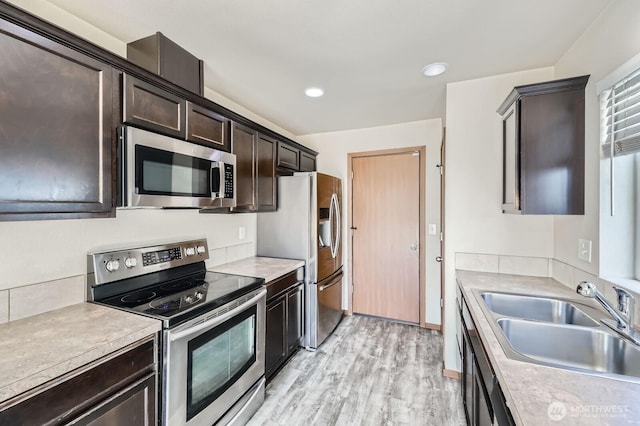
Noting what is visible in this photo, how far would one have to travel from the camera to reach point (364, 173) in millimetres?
3633

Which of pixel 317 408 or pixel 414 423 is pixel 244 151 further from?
pixel 414 423

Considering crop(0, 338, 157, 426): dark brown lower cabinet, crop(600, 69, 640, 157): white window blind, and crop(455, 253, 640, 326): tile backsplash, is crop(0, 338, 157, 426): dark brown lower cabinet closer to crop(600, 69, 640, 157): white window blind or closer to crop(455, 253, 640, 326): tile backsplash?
crop(455, 253, 640, 326): tile backsplash

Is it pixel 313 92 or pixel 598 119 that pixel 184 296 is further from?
pixel 598 119

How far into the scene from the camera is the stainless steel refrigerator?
2.73 m

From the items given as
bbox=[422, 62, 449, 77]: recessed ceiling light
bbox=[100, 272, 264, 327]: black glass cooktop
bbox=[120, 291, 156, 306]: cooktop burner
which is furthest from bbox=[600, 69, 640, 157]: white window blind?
bbox=[120, 291, 156, 306]: cooktop burner

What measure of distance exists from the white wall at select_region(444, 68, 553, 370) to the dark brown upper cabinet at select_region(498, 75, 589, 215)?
0.48 m

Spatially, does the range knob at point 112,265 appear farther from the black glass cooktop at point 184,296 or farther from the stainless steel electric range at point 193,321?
the black glass cooktop at point 184,296

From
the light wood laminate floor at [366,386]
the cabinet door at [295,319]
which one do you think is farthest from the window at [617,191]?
the cabinet door at [295,319]

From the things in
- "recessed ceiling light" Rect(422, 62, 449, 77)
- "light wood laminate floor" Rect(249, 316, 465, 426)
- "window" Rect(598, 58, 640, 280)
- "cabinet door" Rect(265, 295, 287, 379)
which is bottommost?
"light wood laminate floor" Rect(249, 316, 465, 426)

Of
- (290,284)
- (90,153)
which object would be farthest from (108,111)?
(290,284)

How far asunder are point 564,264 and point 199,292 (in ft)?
7.68

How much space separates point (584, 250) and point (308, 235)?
1.96m

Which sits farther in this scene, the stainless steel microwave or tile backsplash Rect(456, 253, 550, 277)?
tile backsplash Rect(456, 253, 550, 277)

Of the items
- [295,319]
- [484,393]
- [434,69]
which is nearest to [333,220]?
[295,319]
